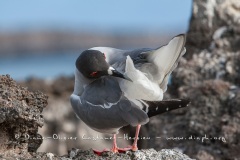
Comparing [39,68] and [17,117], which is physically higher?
[17,117]

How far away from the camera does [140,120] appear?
224 inches

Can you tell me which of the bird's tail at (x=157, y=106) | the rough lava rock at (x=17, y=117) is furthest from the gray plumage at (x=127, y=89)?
the rough lava rock at (x=17, y=117)

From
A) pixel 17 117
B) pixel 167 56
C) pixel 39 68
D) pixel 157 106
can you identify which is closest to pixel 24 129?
pixel 17 117

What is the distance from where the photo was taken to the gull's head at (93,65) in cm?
598

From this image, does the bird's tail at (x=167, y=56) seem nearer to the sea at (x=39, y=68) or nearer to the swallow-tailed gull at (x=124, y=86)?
the swallow-tailed gull at (x=124, y=86)

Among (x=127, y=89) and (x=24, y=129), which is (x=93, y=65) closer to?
(x=127, y=89)

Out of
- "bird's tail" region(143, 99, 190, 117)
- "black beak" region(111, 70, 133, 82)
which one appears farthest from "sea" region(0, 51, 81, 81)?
"bird's tail" region(143, 99, 190, 117)

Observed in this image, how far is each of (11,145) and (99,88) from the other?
93cm

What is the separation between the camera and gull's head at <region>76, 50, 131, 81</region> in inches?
236

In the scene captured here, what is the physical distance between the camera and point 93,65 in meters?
6.03

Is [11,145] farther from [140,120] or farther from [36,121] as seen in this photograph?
[140,120]

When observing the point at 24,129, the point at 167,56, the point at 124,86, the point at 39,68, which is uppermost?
the point at 167,56

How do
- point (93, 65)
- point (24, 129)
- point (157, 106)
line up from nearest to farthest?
point (24, 129) → point (157, 106) → point (93, 65)

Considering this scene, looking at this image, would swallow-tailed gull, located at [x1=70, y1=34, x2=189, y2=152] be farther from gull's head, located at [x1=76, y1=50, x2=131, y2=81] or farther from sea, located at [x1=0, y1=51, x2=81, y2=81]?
sea, located at [x1=0, y1=51, x2=81, y2=81]
